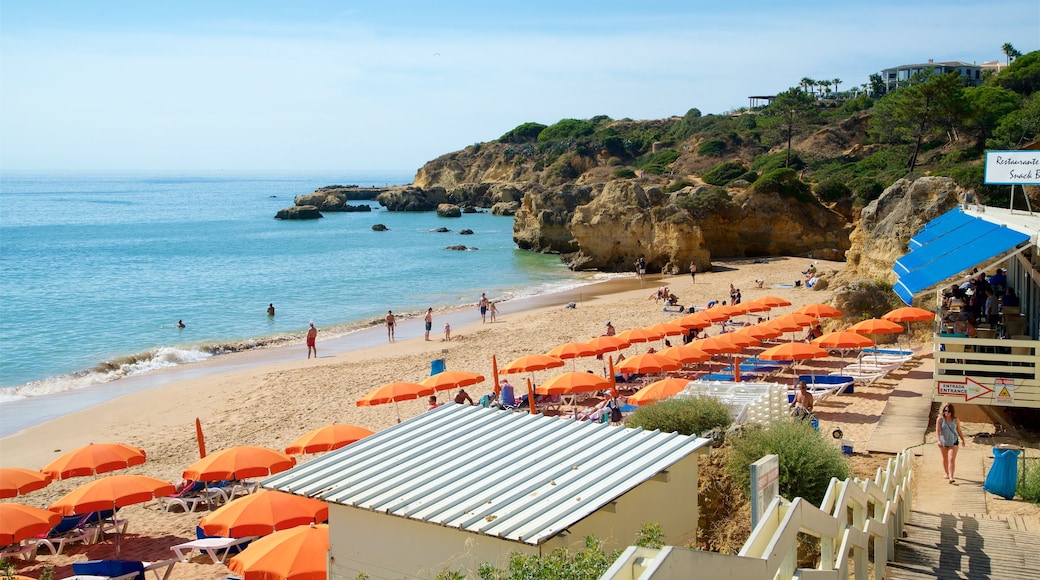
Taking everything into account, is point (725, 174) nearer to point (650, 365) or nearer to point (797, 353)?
point (797, 353)

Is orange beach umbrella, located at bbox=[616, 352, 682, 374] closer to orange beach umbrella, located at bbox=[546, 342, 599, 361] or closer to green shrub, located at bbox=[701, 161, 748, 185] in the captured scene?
orange beach umbrella, located at bbox=[546, 342, 599, 361]

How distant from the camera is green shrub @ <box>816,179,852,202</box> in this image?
48844 millimetres

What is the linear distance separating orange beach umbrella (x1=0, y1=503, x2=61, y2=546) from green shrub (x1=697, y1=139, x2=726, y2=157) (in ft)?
237

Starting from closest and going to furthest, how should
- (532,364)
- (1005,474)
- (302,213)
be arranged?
1. (1005,474)
2. (532,364)
3. (302,213)

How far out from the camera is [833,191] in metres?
49.0

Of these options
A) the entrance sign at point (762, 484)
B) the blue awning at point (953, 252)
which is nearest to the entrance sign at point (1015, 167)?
the blue awning at point (953, 252)

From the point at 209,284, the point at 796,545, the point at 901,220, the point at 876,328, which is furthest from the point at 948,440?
the point at 209,284

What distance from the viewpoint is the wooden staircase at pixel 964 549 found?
21.7 feet

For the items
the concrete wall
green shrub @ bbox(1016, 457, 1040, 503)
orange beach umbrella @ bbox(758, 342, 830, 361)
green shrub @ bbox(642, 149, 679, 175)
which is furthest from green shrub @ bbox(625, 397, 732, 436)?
green shrub @ bbox(642, 149, 679, 175)

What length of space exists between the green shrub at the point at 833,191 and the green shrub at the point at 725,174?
13.5 metres

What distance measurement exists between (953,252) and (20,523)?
1357 centimetres

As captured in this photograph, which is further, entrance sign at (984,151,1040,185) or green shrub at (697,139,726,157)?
green shrub at (697,139,726,157)

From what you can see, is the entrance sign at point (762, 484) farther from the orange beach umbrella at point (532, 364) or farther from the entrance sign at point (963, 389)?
the orange beach umbrella at point (532, 364)

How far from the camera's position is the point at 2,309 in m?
39.9
